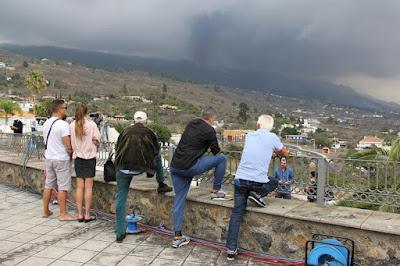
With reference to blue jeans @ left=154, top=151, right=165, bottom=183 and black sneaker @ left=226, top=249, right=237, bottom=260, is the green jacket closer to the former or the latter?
blue jeans @ left=154, top=151, right=165, bottom=183

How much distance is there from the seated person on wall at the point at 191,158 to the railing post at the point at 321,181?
4.01 ft

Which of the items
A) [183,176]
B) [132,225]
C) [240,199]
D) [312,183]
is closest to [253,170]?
[240,199]

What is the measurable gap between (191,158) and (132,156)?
81 cm

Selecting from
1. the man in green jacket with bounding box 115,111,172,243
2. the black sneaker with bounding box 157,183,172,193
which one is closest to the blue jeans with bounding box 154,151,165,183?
the black sneaker with bounding box 157,183,172,193

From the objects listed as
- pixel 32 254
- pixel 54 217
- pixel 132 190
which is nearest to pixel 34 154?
pixel 54 217

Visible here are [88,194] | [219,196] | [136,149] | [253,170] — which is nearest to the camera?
[253,170]

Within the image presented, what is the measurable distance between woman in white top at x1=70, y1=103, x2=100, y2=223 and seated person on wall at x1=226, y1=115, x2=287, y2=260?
251 cm

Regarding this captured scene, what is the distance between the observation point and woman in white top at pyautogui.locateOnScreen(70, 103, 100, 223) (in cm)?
634

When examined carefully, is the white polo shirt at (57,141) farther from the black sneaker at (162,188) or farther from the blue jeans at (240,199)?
the blue jeans at (240,199)

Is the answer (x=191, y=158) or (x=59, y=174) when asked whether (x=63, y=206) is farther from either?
(x=191, y=158)

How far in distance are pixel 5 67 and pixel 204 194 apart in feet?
569

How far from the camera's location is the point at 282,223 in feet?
16.8

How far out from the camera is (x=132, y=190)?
22.1ft

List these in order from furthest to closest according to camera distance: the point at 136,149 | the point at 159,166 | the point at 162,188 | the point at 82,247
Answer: the point at 162,188 → the point at 159,166 → the point at 136,149 → the point at 82,247
